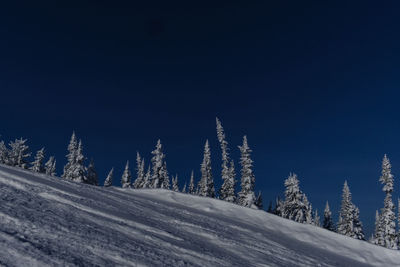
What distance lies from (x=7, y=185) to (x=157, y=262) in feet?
18.6

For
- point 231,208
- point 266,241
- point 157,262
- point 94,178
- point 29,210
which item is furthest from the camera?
point 94,178

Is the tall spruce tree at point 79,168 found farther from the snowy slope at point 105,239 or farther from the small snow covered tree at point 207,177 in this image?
the snowy slope at point 105,239

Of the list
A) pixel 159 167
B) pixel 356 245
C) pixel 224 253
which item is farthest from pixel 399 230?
pixel 224 253

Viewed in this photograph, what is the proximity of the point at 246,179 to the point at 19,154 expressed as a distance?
45.9 m

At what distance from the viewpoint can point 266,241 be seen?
41.2ft

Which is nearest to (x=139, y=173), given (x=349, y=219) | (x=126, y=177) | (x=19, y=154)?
(x=126, y=177)

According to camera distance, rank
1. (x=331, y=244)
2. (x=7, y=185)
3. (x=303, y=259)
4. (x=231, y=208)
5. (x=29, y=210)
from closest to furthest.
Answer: (x=29, y=210) < (x=7, y=185) < (x=303, y=259) < (x=331, y=244) < (x=231, y=208)

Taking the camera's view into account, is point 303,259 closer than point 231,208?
Yes

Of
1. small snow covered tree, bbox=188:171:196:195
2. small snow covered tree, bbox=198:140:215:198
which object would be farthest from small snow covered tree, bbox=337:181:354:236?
small snow covered tree, bbox=188:171:196:195

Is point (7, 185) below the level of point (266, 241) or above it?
above

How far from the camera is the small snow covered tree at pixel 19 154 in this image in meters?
56.4

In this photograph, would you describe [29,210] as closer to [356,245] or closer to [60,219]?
[60,219]

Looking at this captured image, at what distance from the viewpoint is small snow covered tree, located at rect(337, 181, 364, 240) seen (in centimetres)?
4809

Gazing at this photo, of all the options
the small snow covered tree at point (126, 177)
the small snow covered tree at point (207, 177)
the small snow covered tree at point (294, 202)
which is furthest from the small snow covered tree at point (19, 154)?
the small snow covered tree at point (294, 202)
